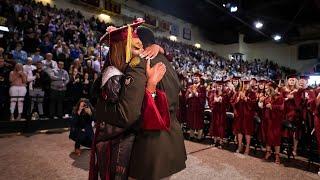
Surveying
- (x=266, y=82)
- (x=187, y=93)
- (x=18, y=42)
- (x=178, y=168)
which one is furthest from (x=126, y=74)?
(x=18, y=42)

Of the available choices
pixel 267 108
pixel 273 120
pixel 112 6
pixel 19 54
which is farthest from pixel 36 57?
pixel 112 6

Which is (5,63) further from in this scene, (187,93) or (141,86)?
(141,86)

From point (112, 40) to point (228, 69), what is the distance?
23126mm

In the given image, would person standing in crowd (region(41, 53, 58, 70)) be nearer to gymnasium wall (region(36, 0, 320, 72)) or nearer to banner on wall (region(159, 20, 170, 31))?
gymnasium wall (region(36, 0, 320, 72))

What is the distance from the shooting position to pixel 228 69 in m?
24.2

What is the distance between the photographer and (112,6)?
72.2 ft

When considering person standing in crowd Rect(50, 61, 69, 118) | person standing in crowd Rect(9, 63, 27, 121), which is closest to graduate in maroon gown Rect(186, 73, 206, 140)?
person standing in crowd Rect(50, 61, 69, 118)

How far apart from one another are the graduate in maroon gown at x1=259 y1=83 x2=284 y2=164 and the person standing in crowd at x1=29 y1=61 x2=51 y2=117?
238 inches

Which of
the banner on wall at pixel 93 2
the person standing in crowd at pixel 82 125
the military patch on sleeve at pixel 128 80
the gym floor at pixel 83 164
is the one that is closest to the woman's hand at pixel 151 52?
the military patch on sleeve at pixel 128 80

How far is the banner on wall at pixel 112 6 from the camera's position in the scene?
71.0 ft

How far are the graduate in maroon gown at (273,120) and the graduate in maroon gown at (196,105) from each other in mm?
1910

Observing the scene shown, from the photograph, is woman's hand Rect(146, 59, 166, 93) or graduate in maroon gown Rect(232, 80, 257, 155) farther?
graduate in maroon gown Rect(232, 80, 257, 155)

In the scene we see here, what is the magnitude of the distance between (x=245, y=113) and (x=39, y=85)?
5.93 meters

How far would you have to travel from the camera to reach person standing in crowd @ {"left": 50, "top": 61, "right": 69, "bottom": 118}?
8.39m
